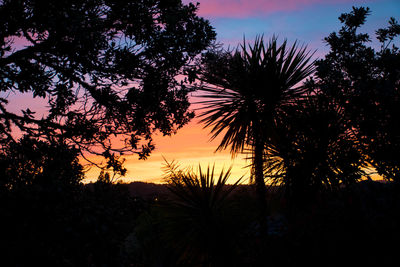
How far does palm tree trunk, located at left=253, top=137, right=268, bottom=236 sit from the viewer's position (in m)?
6.64

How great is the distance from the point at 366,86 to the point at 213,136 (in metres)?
4.02

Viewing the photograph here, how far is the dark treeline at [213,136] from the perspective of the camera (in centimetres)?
531

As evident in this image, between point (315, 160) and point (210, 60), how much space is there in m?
4.00

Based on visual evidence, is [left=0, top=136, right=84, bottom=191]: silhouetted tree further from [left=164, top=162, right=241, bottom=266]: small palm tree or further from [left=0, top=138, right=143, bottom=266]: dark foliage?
[left=164, top=162, right=241, bottom=266]: small palm tree

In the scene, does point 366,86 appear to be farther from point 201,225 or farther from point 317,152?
point 201,225

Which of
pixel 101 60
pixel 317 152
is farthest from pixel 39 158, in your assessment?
pixel 317 152

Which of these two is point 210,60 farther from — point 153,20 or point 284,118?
point 284,118

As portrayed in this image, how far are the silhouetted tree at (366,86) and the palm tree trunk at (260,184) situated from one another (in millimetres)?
2437

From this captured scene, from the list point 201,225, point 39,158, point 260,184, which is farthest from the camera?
point 260,184

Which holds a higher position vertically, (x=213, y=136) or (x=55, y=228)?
(x=213, y=136)

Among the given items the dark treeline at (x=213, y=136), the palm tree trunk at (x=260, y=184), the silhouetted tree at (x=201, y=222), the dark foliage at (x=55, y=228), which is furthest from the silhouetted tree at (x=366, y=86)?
the dark foliage at (x=55, y=228)

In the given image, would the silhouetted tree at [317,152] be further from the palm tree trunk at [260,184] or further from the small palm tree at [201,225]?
the small palm tree at [201,225]

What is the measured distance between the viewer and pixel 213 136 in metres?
8.74

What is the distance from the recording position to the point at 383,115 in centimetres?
834
